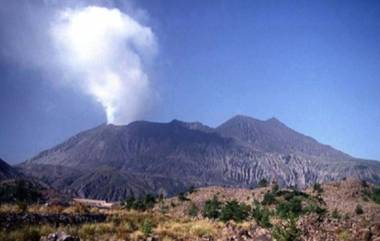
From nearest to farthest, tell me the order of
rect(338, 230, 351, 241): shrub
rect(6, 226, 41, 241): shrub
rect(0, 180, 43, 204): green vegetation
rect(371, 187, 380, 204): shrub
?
rect(6, 226, 41, 241): shrub < rect(338, 230, 351, 241): shrub < rect(0, 180, 43, 204): green vegetation < rect(371, 187, 380, 204): shrub

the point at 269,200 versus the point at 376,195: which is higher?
the point at 376,195

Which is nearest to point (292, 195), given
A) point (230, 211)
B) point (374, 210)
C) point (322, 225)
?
point (374, 210)

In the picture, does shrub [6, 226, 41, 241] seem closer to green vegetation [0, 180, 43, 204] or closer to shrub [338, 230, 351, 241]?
shrub [338, 230, 351, 241]

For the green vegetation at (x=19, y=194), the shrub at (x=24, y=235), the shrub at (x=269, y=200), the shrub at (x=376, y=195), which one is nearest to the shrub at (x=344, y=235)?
the shrub at (x=24, y=235)

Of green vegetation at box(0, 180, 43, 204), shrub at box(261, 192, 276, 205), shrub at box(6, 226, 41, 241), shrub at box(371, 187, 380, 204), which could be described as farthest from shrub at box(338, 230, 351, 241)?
shrub at box(371, 187, 380, 204)

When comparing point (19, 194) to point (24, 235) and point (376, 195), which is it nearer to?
point (24, 235)

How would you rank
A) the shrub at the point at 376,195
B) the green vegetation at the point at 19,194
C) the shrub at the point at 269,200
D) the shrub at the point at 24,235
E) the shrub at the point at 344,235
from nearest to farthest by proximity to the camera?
the shrub at the point at 24,235 < the shrub at the point at 344,235 < the green vegetation at the point at 19,194 < the shrub at the point at 269,200 < the shrub at the point at 376,195

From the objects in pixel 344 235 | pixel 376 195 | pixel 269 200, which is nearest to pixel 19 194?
pixel 269 200

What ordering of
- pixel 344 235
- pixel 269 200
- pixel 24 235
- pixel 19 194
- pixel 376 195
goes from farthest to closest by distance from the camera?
pixel 376 195
pixel 269 200
pixel 19 194
pixel 344 235
pixel 24 235

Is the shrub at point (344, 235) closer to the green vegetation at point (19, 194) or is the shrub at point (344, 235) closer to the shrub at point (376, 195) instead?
the green vegetation at point (19, 194)

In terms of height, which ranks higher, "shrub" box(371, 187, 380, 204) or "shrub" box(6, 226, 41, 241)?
"shrub" box(371, 187, 380, 204)

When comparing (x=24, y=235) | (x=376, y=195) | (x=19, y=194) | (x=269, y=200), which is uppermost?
(x=376, y=195)

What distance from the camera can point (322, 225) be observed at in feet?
88.7

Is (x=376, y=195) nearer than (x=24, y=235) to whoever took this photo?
No
